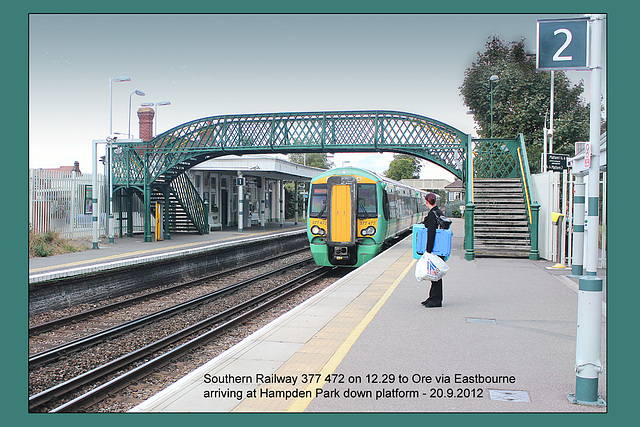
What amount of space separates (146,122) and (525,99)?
22505mm

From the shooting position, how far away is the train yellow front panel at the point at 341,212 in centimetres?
1628

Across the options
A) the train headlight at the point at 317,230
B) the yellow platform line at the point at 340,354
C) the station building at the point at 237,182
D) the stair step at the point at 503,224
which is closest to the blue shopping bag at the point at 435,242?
the yellow platform line at the point at 340,354

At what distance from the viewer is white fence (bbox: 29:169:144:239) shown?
65.6ft

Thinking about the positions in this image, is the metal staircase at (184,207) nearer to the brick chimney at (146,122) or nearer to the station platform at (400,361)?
the brick chimney at (146,122)

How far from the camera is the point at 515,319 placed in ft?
25.7

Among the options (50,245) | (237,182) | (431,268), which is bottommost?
(50,245)

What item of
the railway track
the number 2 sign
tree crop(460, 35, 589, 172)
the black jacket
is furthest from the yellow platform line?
tree crop(460, 35, 589, 172)

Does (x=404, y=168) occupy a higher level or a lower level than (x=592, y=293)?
higher

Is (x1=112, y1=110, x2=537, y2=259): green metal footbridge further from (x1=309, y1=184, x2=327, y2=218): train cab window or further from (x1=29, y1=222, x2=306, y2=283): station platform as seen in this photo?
(x1=309, y1=184, x2=327, y2=218): train cab window

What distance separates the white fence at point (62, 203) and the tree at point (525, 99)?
20345 millimetres

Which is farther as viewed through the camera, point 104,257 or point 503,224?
point 503,224

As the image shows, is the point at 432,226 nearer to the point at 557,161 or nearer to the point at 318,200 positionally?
the point at 557,161

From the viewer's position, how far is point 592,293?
4.95m

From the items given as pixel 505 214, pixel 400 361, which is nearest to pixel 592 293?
pixel 400 361
